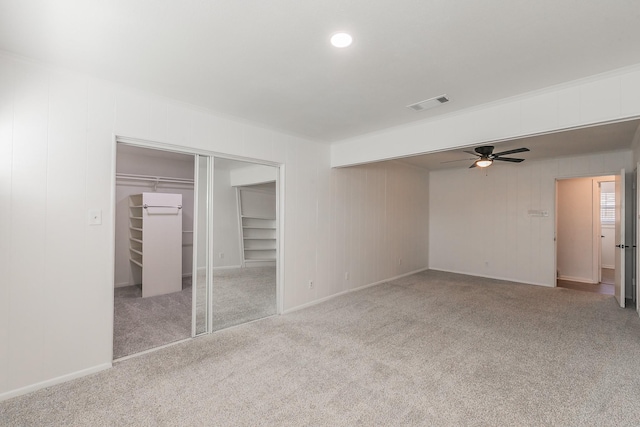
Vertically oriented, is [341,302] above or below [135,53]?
below

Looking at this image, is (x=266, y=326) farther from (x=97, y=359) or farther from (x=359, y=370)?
(x=97, y=359)

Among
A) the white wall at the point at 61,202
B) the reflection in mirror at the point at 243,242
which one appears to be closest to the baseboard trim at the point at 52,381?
the white wall at the point at 61,202

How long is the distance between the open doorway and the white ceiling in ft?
16.9

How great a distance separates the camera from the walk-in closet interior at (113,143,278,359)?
11.0 feet

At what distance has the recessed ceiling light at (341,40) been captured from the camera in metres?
1.92

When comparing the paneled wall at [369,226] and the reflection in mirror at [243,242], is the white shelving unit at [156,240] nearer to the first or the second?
the reflection in mirror at [243,242]

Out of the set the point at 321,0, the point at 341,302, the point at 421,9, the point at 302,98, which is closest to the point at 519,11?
the point at 421,9

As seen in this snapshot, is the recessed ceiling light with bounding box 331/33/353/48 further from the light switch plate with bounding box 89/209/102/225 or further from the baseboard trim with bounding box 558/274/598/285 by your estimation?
the baseboard trim with bounding box 558/274/598/285

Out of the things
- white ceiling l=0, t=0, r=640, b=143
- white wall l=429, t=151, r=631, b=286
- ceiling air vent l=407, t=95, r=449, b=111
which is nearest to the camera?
white ceiling l=0, t=0, r=640, b=143

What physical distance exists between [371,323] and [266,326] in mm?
1290

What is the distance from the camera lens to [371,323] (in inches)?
145

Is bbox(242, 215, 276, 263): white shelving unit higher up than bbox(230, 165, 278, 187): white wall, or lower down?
lower down

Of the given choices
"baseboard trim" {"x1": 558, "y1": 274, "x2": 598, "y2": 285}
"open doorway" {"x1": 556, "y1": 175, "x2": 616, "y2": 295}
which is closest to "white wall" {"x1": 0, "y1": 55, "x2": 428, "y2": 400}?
"open doorway" {"x1": 556, "y1": 175, "x2": 616, "y2": 295}

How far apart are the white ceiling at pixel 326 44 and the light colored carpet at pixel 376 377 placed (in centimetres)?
249
